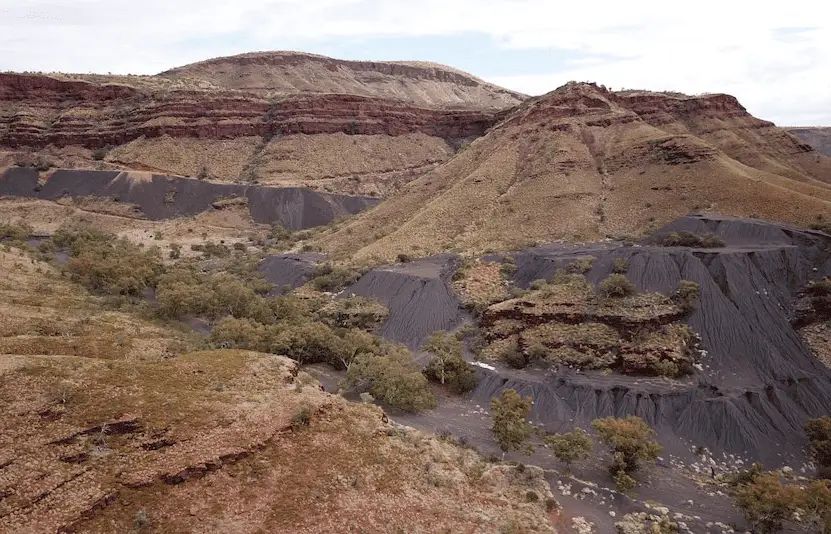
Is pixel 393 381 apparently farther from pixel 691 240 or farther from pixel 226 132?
pixel 226 132

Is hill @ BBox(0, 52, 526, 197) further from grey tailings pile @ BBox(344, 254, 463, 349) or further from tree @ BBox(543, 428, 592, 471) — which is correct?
tree @ BBox(543, 428, 592, 471)

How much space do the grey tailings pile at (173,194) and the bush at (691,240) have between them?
152 feet

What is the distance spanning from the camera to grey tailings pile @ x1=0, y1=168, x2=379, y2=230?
71250mm

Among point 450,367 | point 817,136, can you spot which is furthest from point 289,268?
point 817,136

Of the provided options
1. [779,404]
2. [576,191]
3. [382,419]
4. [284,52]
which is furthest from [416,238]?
[284,52]

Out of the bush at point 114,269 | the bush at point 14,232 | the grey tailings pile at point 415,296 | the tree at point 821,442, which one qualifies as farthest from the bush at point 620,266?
the bush at point 14,232

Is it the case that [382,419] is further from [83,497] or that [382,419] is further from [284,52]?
[284,52]

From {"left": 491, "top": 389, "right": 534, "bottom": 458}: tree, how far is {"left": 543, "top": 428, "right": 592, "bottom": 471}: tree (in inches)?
45.9

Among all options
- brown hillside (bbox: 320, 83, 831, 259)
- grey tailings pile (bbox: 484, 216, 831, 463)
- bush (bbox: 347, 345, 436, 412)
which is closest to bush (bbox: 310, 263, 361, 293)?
brown hillside (bbox: 320, 83, 831, 259)

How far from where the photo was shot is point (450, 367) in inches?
1188

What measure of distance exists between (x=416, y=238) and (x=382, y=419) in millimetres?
27348

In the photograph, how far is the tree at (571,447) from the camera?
21234mm

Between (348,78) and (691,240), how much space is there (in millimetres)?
128325

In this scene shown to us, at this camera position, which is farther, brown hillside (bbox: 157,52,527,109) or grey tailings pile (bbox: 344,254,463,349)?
brown hillside (bbox: 157,52,527,109)
